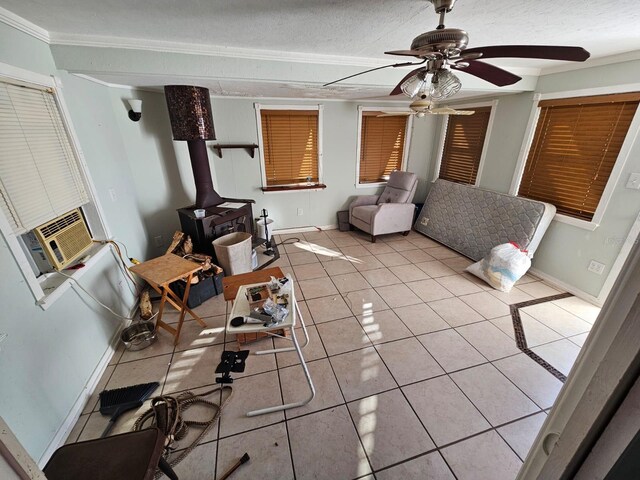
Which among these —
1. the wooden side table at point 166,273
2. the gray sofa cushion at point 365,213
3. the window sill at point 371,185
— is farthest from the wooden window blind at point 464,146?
the wooden side table at point 166,273

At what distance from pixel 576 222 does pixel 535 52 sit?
2325 mm

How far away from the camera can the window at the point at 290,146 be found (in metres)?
3.93

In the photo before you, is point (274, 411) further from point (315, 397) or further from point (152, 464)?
point (152, 464)

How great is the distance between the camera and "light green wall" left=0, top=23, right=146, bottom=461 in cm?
129

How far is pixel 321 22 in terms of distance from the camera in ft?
5.43

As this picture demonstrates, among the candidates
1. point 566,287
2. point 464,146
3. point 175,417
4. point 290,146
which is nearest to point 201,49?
point 290,146

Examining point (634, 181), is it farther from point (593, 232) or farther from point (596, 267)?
point (596, 267)

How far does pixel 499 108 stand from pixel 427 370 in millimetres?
3389

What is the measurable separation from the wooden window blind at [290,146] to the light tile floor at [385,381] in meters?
2.02

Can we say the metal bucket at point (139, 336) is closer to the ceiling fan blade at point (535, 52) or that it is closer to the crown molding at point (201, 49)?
the crown molding at point (201, 49)

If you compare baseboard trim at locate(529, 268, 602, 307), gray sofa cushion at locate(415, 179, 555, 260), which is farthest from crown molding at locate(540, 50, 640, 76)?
baseboard trim at locate(529, 268, 602, 307)

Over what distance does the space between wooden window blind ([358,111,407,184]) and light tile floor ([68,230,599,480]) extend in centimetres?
233

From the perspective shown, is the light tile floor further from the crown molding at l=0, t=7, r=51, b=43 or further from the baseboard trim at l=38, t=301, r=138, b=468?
the crown molding at l=0, t=7, r=51, b=43

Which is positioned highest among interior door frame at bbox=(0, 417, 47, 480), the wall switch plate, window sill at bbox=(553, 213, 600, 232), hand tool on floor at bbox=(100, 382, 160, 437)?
the wall switch plate
